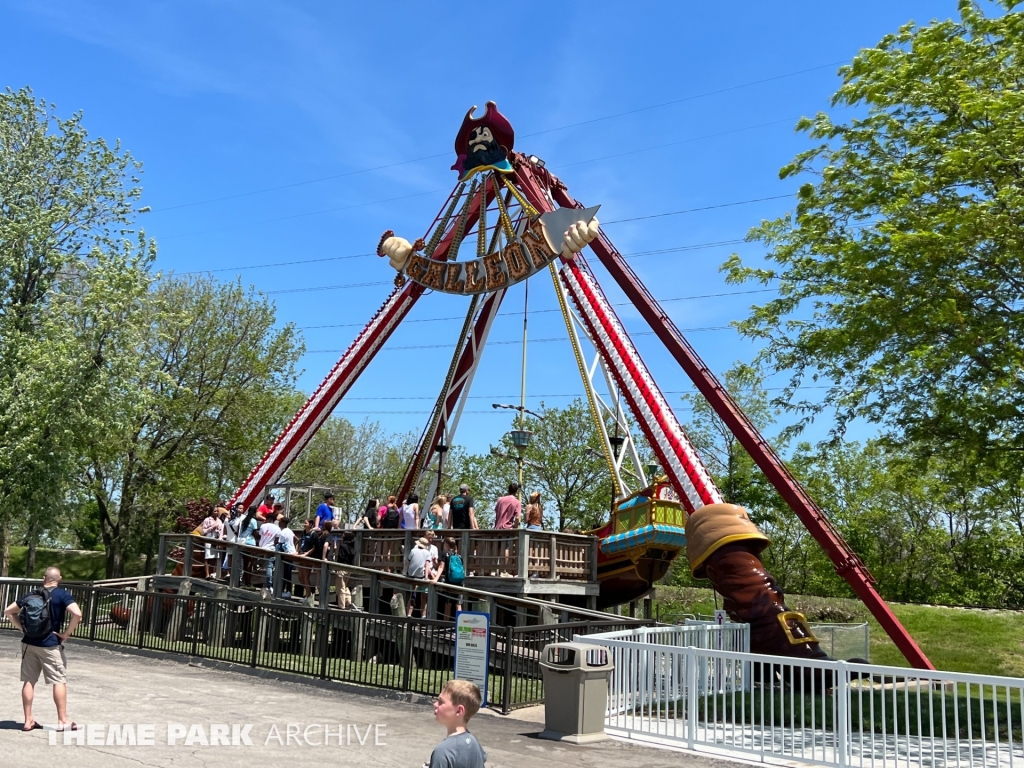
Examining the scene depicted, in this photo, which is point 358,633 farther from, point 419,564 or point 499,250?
point 499,250

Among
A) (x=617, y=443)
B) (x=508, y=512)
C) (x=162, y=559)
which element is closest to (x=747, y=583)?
(x=508, y=512)

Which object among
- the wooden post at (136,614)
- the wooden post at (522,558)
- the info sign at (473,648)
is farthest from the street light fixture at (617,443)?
the info sign at (473,648)

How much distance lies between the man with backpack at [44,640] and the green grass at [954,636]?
70.4 feet

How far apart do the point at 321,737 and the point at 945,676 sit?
628 centimetres

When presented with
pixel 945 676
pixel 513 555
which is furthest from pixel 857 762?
pixel 513 555

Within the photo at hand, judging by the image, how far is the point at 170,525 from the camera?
39.2 metres

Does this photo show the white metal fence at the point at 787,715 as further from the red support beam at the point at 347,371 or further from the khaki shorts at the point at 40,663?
the red support beam at the point at 347,371

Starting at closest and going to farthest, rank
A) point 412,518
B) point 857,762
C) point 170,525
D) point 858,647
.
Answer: point 857,762 < point 412,518 < point 858,647 < point 170,525

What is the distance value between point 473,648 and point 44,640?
529 cm

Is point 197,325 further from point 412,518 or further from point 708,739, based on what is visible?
point 708,739

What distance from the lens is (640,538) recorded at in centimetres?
1948

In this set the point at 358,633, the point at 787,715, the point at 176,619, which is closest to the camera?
the point at 787,715

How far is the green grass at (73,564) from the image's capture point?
160ft

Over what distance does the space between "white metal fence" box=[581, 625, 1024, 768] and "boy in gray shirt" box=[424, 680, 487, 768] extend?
5162 mm
